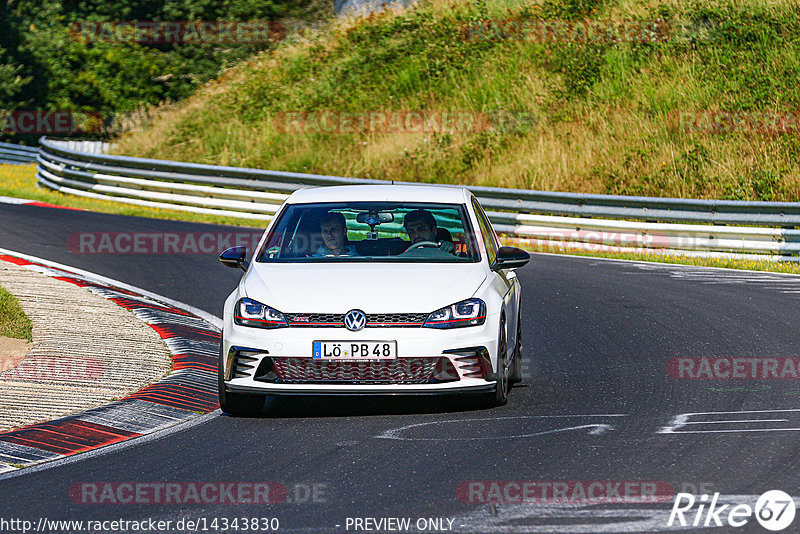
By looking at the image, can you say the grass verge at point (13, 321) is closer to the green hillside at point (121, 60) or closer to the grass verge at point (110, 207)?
the grass verge at point (110, 207)

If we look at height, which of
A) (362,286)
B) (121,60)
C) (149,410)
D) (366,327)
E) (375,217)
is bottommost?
(149,410)

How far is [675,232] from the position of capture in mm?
19938

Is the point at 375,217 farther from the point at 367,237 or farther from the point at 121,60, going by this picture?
the point at 121,60

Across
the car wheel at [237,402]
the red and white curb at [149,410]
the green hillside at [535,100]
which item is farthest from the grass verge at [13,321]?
the green hillside at [535,100]

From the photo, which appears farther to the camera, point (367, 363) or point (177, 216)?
point (177, 216)

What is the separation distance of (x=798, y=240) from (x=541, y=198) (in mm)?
4864

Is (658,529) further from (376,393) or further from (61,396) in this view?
(61,396)

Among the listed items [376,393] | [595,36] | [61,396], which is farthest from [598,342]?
[595,36]

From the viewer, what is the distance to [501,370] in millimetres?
8562

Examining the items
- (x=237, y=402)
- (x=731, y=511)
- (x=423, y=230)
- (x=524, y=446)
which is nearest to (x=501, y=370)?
(x=524, y=446)

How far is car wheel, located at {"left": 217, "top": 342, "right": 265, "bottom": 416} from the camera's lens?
→ 8.50m

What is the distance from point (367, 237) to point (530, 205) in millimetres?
12968

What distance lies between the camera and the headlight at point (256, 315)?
8.27m

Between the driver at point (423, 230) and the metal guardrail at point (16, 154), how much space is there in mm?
33614
